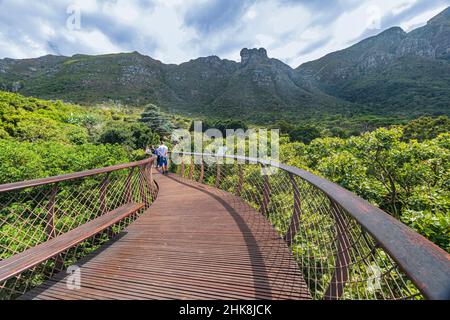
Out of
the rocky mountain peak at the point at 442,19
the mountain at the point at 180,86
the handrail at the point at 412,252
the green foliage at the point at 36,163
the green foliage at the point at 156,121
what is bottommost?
the handrail at the point at 412,252

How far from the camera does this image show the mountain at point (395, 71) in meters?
55.7

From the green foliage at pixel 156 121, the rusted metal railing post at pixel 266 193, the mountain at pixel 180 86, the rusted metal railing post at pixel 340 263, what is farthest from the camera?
the mountain at pixel 180 86

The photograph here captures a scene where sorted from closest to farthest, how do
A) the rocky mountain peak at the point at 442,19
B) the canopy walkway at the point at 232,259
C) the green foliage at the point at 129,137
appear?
the canopy walkway at the point at 232,259 < the green foliage at the point at 129,137 < the rocky mountain peak at the point at 442,19

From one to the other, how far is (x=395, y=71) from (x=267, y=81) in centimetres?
4477

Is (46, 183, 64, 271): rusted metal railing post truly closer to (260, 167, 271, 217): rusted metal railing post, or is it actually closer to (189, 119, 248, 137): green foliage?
(260, 167, 271, 217): rusted metal railing post

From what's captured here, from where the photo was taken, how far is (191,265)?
2.12 meters

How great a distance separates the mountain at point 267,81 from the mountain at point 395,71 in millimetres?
243

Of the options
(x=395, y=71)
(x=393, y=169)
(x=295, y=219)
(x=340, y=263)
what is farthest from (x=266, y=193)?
(x=395, y=71)

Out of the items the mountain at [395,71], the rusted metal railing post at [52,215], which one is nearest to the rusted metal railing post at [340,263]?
the rusted metal railing post at [52,215]

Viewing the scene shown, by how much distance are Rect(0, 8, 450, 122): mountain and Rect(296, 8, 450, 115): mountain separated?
24 centimetres

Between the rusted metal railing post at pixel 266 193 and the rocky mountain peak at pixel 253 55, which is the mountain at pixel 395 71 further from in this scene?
the rusted metal railing post at pixel 266 193

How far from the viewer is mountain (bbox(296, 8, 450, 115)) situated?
55.7 metres
